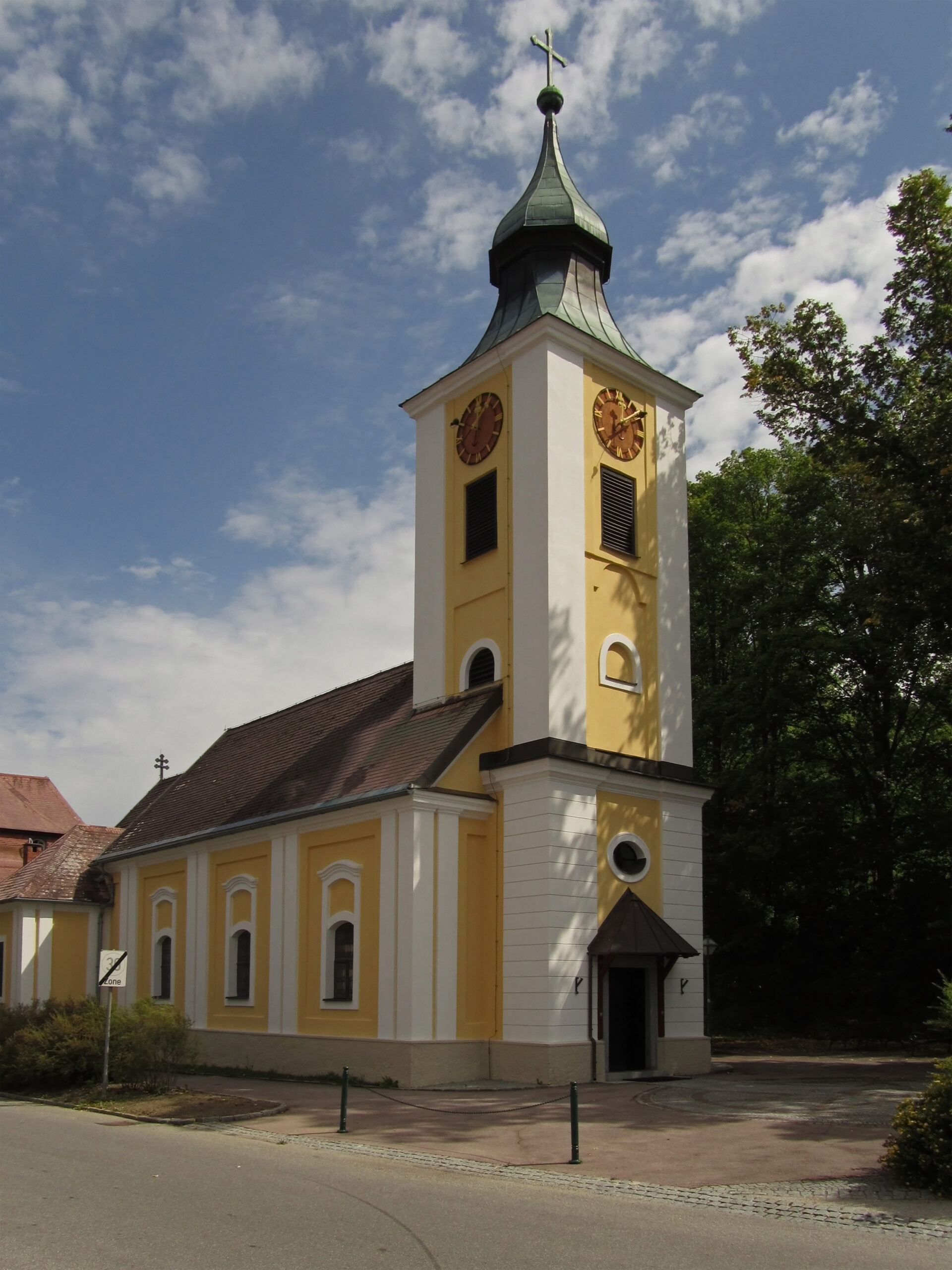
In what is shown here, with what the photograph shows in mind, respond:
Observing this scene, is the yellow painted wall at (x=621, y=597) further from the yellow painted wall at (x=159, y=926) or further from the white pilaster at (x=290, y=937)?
the yellow painted wall at (x=159, y=926)

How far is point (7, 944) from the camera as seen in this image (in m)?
35.2

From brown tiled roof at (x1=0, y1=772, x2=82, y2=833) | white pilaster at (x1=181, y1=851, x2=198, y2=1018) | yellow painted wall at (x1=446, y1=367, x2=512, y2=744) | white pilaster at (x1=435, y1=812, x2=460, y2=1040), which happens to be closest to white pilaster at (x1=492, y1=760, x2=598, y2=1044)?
white pilaster at (x1=435, y1=812, x2=460, y2=1040)

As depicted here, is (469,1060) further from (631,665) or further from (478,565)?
(478,565)

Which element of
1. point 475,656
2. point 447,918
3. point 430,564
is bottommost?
point 447,918

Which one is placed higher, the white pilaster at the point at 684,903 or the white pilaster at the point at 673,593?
the white pilaster at the point at 673,593

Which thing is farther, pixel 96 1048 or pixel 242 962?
pixel 242 962

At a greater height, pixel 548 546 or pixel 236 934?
pixel 548 546

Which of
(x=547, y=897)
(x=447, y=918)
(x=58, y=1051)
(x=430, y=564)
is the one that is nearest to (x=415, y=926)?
(x=447, y=918)

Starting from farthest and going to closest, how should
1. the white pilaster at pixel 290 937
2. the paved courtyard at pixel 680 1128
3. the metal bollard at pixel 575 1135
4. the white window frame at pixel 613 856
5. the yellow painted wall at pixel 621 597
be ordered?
the white pilaster at pixel 290 937 → the yellow painted wall at pixel 621 597 → the white window frame at pixel 613 856 → the metal bollard at pixel 575 1135 → the paved courtyard at pixel 680 1128

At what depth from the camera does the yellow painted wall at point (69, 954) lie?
1363 inches

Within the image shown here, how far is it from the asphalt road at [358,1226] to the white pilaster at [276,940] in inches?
511

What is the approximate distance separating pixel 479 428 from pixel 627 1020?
519 inches

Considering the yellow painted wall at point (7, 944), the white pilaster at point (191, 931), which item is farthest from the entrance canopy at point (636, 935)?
the yellow painted wall at point (7, 944)

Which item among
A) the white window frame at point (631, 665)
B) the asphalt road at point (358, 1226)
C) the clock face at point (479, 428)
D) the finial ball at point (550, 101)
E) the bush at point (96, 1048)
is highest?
the finial ball at point (550, 101)
